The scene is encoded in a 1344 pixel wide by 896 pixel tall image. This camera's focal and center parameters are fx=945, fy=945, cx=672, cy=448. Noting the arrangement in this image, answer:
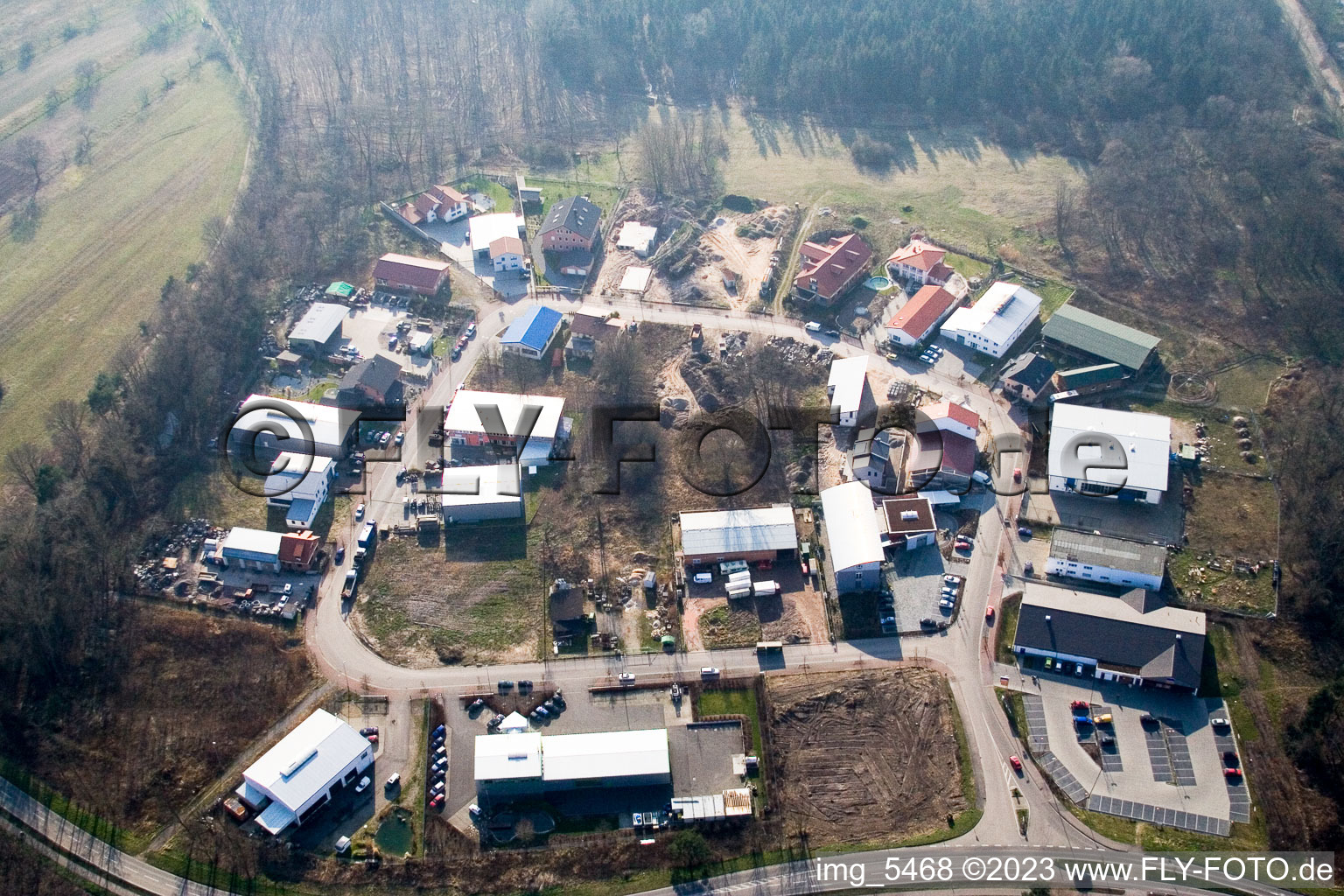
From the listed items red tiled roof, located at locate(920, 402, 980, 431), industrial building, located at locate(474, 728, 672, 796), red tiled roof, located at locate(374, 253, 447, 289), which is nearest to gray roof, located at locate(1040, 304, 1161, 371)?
red tiled roof, located at locate(920, 402, 980, 431)

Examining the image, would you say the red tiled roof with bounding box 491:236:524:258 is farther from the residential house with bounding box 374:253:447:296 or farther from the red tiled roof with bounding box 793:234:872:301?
the red tiled roof with bounding box 793:234:872:301

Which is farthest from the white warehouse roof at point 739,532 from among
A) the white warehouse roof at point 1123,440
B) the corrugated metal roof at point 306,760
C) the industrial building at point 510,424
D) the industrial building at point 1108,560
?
the corrugated metal roof at point 306,760

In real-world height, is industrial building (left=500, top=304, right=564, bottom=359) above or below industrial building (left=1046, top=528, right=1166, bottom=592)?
above

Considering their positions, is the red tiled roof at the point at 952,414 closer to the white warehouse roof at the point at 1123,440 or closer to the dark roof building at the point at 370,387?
the white warehouse roof at the point at 1123,440

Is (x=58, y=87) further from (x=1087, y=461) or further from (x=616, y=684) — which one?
(x=1087, y=461)

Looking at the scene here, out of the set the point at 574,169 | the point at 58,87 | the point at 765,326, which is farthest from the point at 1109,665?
the point at 58,87

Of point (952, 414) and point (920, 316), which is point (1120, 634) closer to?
point (952, 414)
